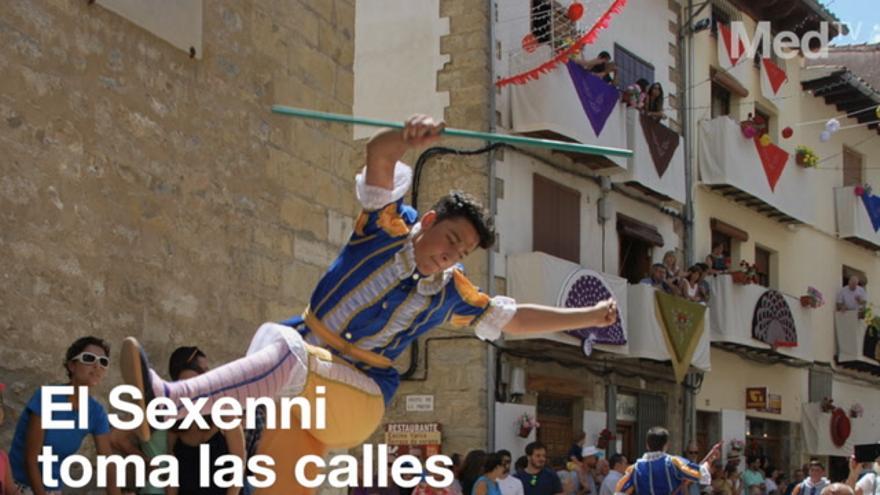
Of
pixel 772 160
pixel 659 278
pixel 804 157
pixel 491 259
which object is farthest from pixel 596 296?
pixel 804 157

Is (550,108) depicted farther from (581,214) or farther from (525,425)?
(525,425)

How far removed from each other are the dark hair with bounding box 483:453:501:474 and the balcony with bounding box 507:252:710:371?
13.4 feet

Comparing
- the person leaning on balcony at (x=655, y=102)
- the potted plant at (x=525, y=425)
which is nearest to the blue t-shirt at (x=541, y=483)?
the potted plant at (x=525, y=425)

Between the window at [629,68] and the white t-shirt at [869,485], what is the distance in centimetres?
934

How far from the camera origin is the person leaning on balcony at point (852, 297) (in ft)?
77.3

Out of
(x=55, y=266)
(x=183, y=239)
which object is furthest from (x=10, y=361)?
(x=183, y=239)

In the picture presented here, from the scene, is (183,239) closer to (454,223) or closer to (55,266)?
(55,266)

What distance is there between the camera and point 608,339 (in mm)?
16219

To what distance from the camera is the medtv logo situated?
21438mm

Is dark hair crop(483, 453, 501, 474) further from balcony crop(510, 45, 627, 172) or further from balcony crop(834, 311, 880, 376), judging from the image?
balcony crop(834, 311, 880, 376)

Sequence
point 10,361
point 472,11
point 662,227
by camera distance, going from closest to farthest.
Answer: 1. point 10,361
2. point 472,11
3. point 662,227

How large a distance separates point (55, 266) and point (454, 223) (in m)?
2.82

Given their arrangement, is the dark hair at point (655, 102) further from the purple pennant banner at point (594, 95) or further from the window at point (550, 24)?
the window at point (550, 24)

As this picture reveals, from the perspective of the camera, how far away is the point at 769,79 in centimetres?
2225
